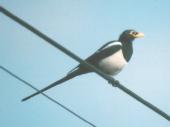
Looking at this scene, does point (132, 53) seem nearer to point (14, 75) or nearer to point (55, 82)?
point (55, 82)

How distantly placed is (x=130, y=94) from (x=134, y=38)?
4680 millimetres

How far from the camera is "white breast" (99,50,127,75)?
23.4 ft

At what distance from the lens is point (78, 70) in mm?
6734

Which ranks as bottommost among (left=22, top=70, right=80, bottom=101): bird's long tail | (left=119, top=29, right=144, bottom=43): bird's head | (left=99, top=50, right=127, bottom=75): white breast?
(left=22, top=70, right=80, bottom=101): bird's long tail

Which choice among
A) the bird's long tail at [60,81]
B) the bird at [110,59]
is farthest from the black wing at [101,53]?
the bird's long tail at [60,81]

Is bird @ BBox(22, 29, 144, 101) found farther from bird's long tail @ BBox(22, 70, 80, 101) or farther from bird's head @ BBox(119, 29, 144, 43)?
bird's head @ BBox(119, 29, 144, 43)

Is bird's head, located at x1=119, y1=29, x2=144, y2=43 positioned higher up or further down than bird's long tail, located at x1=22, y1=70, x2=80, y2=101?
higher up

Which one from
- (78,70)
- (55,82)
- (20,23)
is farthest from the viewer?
(78,70)

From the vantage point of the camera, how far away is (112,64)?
23.4 feet

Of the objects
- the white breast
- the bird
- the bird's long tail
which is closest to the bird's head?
the bird

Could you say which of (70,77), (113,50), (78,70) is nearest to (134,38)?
(113,50)

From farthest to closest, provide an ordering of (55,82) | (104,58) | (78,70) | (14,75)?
(104,58) < (78,70) < (55,82) < (14,75)

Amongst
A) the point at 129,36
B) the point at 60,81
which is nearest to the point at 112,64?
the point at 129,36

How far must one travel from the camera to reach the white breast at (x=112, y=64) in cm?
714
